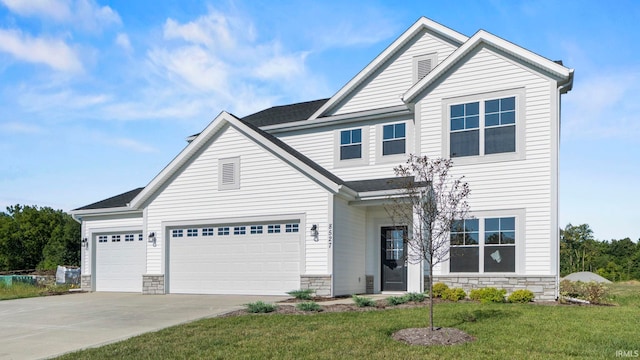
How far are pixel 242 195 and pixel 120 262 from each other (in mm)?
6719

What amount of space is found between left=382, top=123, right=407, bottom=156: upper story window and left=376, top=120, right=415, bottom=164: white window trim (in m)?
0.08

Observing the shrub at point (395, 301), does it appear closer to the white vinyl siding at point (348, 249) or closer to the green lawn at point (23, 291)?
the white vinyl siding at point (348, 249)

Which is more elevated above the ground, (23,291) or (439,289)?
(439,289)

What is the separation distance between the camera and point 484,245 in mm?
15008

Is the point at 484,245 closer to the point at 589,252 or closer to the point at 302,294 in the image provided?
the point at 302,294

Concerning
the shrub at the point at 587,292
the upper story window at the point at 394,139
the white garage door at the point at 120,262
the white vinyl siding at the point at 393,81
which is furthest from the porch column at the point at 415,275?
the white garage door at the point at 120,262

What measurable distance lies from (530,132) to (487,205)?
239 centimetres

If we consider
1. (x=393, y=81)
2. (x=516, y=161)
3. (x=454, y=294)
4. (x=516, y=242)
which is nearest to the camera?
(x=454, y=294)

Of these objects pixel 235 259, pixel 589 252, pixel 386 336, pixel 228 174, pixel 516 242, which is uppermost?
pixel 228 174

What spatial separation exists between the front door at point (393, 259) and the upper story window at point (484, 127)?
3.52 metres

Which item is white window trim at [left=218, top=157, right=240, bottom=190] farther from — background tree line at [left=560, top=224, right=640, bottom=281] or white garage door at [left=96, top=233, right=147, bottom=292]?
background tree line at [left=560, top=224, right=640, bottom=281]

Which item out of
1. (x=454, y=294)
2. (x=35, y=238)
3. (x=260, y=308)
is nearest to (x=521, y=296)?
(x=454, y=294)

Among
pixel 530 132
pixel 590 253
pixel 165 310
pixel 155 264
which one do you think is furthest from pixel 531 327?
pixel 590 253

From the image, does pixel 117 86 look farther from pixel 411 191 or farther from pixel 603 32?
pixel 603 32
